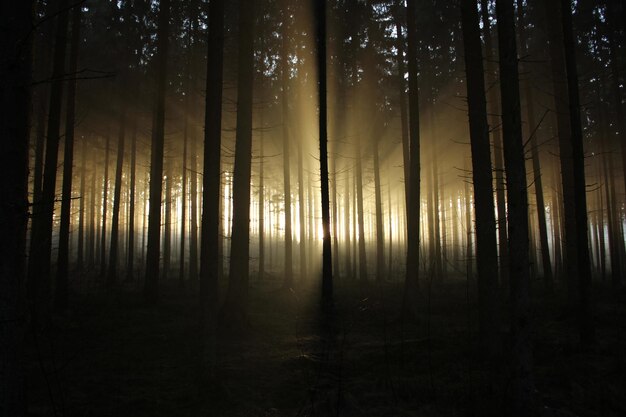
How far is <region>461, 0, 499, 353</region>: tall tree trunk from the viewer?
23.7 ft

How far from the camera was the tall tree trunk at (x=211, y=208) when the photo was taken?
20.1 feet

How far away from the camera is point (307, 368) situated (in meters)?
7.20

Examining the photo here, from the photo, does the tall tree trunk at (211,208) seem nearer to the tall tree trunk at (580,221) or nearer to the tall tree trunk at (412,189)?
the tall tree trunk at (412,189)

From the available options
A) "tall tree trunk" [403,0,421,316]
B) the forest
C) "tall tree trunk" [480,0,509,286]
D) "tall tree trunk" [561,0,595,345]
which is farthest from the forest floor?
"tall tree trunk" [480,0,509,286]

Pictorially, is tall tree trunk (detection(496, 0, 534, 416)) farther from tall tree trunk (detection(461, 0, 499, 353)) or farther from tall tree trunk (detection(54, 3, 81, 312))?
tall tree trunk (detection(54, 3, 81, 312))

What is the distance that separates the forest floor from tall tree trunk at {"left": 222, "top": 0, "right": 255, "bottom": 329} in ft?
2.65

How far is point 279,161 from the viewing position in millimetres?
29734

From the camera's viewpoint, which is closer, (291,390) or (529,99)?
(291,390)

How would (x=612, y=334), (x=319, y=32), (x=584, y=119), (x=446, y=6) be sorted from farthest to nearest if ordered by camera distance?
(x=584, y=119) < (x=446, y=6) < (x=319, y=32) < (x=612, y=334)

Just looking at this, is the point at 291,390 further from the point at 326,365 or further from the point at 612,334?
the point at 612,334

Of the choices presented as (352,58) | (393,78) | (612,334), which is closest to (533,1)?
(393,78)

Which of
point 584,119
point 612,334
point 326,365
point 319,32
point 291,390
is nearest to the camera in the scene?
point 291,390

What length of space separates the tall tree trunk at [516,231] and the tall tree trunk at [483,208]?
1.96m

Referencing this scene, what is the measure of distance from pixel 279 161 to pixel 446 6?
16.9 metres
